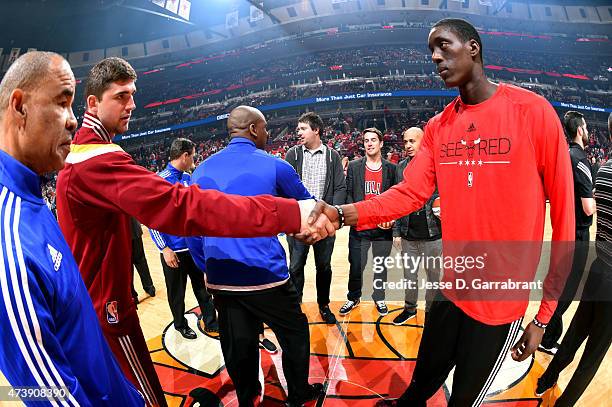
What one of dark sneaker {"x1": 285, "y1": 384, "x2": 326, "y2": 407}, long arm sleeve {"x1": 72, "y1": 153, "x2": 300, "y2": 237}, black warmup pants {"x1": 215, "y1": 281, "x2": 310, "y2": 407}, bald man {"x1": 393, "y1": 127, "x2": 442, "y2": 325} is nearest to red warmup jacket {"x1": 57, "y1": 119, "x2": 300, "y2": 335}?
long arm sleeve {"x1": 72, "y1": 153, "x2": 300, "y2": 237}

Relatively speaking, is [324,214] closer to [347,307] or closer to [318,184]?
[318,184]

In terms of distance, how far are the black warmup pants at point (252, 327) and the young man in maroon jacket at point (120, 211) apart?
0.47 metres

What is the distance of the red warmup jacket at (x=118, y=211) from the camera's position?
137 centimetres

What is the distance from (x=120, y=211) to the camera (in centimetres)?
144

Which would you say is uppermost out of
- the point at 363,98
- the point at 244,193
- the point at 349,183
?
the point at 363,98

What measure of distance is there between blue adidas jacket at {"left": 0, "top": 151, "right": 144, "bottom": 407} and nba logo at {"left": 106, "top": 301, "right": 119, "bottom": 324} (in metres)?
0.63

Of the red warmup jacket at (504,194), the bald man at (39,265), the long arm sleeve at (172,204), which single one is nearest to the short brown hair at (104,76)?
the long arm sleeve at (172,204)

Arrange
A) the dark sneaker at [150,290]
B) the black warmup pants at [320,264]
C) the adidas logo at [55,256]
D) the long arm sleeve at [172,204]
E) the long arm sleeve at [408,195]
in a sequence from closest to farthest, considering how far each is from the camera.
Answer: the adidas logo at [55,256] → the long arm sleeve at [172,204] → the long arm sleeve at [408,195] → the black warmup pants at [320,264] → the dark sneaker at [150,290]

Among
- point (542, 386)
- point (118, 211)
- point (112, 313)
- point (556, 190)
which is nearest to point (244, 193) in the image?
point (118, 211)

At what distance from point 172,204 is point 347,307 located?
123 inches

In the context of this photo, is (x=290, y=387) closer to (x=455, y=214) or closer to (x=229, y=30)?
(x=455, y=214)

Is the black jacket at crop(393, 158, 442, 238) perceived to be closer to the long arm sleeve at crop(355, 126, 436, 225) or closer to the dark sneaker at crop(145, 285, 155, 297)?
the long arm sleeve at crop(355, 126, 436, 225)

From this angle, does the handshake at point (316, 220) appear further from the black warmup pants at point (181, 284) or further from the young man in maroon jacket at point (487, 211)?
the black warmup pants at point (181, 284)

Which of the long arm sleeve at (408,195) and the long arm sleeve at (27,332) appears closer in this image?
the long arm sleeve at (27,332)
